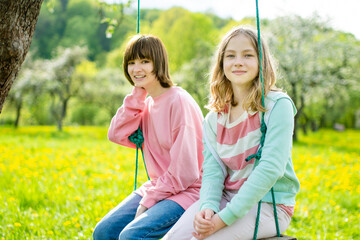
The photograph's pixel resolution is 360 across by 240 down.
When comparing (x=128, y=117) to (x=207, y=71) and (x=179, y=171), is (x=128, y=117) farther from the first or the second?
(x=207, y=71)

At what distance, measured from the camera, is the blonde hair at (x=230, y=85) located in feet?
6.88

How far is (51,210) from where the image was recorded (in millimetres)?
4223

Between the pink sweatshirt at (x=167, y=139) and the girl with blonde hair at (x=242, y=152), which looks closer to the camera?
the girl with blonde hair at (x=242, y=152)

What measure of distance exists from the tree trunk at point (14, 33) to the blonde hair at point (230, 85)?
1.23m

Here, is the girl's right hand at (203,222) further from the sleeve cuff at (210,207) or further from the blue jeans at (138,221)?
the blue jeans at (138,221)

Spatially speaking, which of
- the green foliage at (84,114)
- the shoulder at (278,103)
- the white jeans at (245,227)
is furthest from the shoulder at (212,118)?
the green foliage at (84,114)

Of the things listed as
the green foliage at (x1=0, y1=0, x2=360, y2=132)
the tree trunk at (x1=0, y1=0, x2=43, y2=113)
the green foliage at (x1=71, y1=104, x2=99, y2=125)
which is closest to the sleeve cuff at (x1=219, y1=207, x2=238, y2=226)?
the tree trunk at (x1=0, y1=0, x2=43, y2=113)

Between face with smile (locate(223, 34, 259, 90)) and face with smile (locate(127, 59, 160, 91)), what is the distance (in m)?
0.70

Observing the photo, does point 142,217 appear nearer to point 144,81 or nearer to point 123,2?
point 144,81

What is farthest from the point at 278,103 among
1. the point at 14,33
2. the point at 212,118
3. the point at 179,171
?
the point at 14,33

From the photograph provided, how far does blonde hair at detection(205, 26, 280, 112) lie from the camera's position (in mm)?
2098

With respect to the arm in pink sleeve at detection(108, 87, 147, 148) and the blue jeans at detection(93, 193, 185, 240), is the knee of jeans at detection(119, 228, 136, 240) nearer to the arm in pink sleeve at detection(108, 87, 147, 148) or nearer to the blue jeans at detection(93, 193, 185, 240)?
the blue jeans at detection(93, 193, 185, 240)

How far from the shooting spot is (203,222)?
191 centimetres

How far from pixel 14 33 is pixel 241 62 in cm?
143
